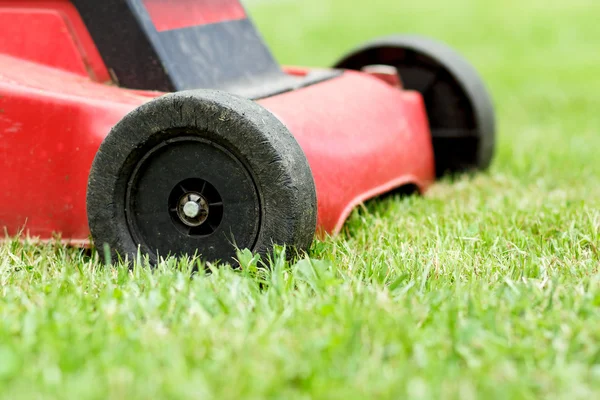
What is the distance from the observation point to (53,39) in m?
2.30

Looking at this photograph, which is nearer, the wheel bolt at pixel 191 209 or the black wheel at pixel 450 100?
the wheel bolt at pixel 191 209

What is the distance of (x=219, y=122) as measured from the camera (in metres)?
1.80

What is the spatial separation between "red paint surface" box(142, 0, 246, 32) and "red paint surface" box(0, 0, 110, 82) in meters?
0.19

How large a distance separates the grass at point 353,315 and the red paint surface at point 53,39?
525 mm

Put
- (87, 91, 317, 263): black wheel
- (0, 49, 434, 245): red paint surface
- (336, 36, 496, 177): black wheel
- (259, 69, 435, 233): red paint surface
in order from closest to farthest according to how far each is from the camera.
A: (87, 91, 317, 263): black wheel → (0, 49, 434, 245): red paint surface → (259, 69, 435, 233): red paint surface → (336, 36, 496, 177): black wheel

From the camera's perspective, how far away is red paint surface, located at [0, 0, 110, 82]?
2.29 metres

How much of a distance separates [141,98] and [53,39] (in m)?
0.34

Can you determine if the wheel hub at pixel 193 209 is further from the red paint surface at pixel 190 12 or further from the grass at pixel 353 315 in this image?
the red paint surface at pixel 190 12

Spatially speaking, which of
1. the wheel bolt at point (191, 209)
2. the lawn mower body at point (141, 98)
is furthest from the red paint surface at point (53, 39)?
the wheel bolt at point (191, 209)

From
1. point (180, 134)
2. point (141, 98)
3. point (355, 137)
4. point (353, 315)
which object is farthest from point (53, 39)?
point (353, 315)

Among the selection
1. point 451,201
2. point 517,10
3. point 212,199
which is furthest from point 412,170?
point 517,10

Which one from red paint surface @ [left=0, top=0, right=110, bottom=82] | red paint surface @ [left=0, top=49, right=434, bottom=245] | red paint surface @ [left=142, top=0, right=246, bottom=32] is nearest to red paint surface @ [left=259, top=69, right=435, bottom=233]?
red paint surface @ [left=0, top=49, right=434, bottom=245]

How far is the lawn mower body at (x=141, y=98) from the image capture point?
2041 mm

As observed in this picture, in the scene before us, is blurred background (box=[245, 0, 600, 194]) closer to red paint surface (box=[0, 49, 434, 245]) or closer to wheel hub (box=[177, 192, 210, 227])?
red paint surface (box=[0, 49, 434, 245])
